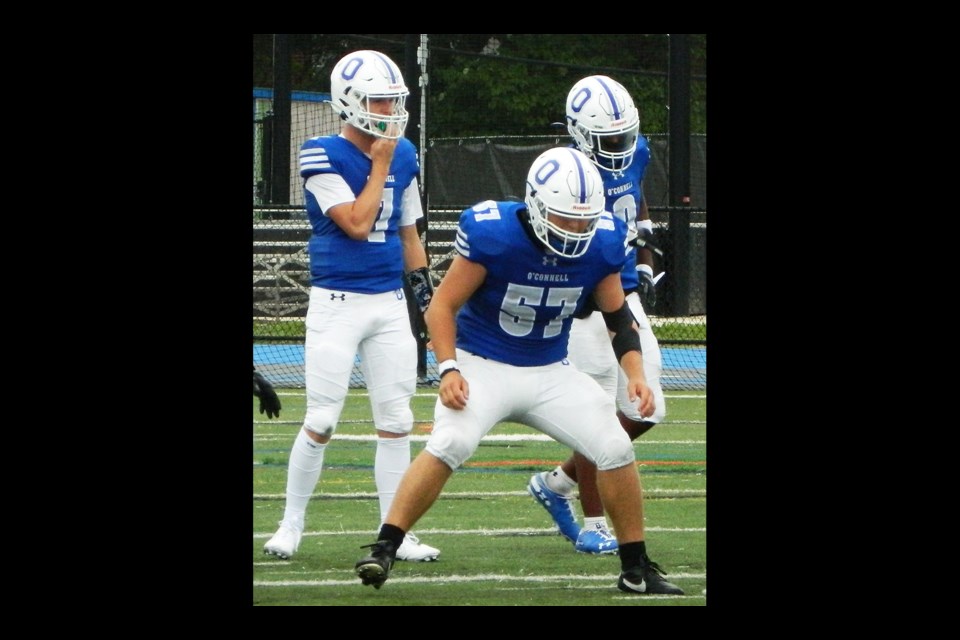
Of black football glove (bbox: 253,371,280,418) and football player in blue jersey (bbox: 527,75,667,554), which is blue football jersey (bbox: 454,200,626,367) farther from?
black football glove (bbox: 253,371,280,418)

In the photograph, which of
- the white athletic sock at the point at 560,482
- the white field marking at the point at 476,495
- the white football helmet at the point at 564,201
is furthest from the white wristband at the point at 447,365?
the white field marking at the point at 476,495

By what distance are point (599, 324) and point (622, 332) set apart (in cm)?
84

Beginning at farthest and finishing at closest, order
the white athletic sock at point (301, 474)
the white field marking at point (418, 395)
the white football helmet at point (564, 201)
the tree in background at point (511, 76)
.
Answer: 1. the tree in background at point (511, 76)
2. the white field marking at point (418, 395)
3. the white athletic sock at point (301, 474)
4. the white football helmet at point (564, 201)

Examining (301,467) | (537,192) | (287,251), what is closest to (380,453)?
(301,467)

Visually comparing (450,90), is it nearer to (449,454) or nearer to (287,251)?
(287,251)

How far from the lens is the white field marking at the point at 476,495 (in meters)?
7.25

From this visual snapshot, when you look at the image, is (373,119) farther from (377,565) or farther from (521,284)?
(377,565)

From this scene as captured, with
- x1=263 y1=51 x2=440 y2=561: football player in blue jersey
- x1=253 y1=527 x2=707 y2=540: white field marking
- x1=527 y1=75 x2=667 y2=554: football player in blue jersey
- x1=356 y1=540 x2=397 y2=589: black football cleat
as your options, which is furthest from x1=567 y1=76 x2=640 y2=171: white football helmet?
x1=356 y1=540 x2=397 y2=589: black football cleat

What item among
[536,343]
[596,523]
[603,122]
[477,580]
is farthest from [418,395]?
[536,343]

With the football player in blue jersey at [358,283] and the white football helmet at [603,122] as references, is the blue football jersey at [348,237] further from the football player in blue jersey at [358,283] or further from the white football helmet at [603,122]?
the white football helmet at [603,122]

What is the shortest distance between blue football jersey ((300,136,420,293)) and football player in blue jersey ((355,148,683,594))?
669mm

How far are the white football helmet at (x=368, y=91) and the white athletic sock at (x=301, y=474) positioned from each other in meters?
1.20

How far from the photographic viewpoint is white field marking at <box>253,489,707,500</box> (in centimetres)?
725

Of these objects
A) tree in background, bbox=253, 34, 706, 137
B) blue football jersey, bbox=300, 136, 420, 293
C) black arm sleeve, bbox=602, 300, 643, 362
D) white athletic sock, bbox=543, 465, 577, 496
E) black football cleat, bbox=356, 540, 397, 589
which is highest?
tree in background, bbox=253, 34, 706, 137
